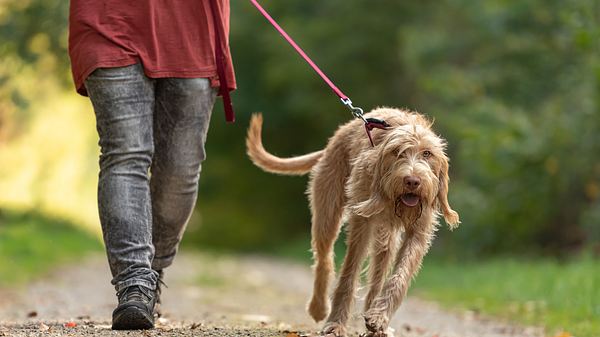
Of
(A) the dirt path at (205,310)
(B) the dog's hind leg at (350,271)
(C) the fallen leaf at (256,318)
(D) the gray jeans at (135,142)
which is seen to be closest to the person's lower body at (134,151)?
(D) the gray jeans at (135,142)

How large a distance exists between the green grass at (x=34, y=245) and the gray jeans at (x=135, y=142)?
5.61 meters

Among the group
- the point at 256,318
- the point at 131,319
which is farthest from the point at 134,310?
the point at 256,318

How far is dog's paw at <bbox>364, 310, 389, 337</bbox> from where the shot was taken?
4.90 m

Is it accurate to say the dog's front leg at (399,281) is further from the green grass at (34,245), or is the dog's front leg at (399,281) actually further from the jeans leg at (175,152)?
the green grass at (34,245)

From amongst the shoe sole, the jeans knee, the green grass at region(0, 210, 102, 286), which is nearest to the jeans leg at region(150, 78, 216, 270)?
the jeans knee

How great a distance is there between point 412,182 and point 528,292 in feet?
17.3

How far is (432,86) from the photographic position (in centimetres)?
1590

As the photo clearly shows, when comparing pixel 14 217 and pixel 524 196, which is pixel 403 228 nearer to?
pixel 524 196

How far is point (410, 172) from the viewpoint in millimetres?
4824

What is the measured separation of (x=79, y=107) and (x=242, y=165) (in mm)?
5665

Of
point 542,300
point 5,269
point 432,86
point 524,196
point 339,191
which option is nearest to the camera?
point 339,191

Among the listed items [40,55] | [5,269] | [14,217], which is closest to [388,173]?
[5,269]

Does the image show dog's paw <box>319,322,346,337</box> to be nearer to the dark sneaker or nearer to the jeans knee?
the dark sneaker

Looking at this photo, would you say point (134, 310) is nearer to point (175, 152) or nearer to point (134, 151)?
point (134, 151)
